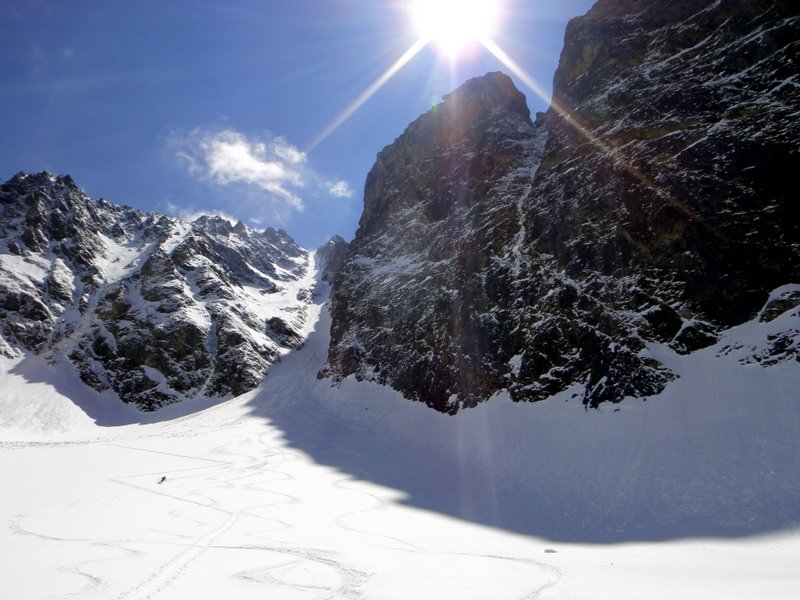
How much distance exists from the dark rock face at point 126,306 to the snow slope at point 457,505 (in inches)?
1066

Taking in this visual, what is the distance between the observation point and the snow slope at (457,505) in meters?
9.75

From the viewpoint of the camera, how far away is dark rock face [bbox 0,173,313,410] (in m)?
61.5

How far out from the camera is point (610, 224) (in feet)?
107

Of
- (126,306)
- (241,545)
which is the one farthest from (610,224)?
(126,306)

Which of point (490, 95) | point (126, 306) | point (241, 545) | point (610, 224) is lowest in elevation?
point (241, 545)

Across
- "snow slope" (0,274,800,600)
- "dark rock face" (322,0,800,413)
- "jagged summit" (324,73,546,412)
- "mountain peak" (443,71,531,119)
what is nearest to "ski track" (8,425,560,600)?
"snow slope" (0,274,800,600)

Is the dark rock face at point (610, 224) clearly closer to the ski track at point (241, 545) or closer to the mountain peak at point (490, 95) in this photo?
the mountain peak at point (490, 95)

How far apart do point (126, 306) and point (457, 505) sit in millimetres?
63884

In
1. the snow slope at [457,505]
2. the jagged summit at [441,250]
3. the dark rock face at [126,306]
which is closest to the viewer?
the snow slope at [457,505]

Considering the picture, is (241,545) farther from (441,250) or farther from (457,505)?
(441,250)

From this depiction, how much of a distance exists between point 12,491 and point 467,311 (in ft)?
101

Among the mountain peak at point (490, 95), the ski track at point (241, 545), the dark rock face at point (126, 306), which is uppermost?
the mountain peak at point (490, 95)

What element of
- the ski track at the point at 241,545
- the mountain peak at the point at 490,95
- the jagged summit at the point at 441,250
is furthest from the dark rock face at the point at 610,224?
the ski track at the point at 241,545

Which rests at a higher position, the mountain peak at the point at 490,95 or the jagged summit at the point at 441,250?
the mountain peak at the point at 490,95
